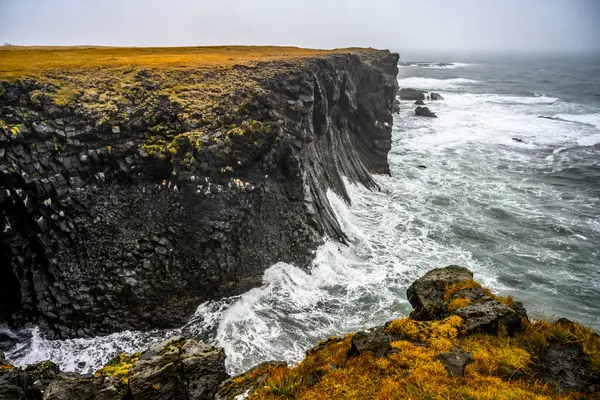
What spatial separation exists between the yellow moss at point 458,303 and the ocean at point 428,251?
836 centimetres

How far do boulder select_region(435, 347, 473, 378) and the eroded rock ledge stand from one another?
2 centimetres

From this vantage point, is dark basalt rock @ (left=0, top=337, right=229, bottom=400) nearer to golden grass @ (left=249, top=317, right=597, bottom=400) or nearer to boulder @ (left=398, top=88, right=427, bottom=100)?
golden grass @ (left=249, top=317, right=597, bottom=400)

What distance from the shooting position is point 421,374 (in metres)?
8.71

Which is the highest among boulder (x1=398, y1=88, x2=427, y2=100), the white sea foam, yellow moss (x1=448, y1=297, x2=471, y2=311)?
the white sea foam

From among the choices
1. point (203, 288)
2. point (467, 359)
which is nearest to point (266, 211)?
point (203, 288)

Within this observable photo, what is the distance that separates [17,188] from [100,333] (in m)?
7.93

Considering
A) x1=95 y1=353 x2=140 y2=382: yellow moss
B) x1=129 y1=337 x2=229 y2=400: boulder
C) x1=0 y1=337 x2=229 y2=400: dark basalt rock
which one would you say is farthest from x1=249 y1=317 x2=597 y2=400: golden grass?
x1=95 y1=353 x2=140 y2=382: yellow moss

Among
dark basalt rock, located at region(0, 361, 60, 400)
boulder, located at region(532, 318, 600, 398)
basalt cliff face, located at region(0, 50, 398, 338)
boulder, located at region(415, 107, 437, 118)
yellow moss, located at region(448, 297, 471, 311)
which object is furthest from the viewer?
boulder, located at region(415, 107, 437, 118)

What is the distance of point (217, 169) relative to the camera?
2052 centimetres

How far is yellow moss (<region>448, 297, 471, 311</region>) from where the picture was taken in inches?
442

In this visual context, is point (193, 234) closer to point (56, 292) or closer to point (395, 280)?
point (56, 292)

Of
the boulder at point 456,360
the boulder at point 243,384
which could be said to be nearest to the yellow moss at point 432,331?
the boulder at point 456,360

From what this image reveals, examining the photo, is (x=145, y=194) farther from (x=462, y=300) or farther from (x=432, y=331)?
(x=462, y=300)

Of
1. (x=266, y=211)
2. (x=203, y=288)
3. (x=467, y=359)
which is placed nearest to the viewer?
(x=467, y=359)
